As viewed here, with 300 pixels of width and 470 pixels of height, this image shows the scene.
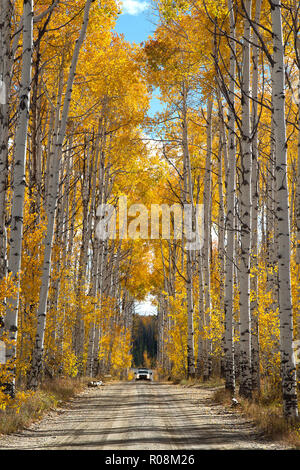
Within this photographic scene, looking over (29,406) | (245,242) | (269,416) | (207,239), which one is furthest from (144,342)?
(269,416)

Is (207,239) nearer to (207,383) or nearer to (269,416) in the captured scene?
(207,383)

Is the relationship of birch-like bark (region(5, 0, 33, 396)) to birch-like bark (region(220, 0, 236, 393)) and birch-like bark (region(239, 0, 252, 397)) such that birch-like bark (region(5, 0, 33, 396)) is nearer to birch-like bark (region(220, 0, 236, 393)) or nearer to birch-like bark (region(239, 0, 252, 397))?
birch-like bark (region(239, 0, 252, 397))

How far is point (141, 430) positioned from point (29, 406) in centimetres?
267

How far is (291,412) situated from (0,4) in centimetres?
858

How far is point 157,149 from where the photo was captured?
61.5ft

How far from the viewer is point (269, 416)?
7758 millimetres

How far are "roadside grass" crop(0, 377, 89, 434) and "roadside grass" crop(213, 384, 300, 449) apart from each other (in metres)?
3.53

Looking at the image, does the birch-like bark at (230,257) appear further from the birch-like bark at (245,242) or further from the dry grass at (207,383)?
the dry grass at (207,383)

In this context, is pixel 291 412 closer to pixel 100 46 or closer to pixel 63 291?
pixel 63 291

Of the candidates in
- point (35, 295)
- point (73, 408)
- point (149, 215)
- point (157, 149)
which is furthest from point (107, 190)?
point (73, 408)

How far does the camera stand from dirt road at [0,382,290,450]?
20.3 feet

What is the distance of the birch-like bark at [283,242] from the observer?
23.9ft

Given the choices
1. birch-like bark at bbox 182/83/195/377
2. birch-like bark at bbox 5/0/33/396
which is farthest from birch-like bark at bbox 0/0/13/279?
birch-like bark at bbox 182/83/195/377

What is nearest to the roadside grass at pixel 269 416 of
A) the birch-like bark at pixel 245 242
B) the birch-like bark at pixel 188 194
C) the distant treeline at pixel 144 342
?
the birch-like bark at pixel 245 242
